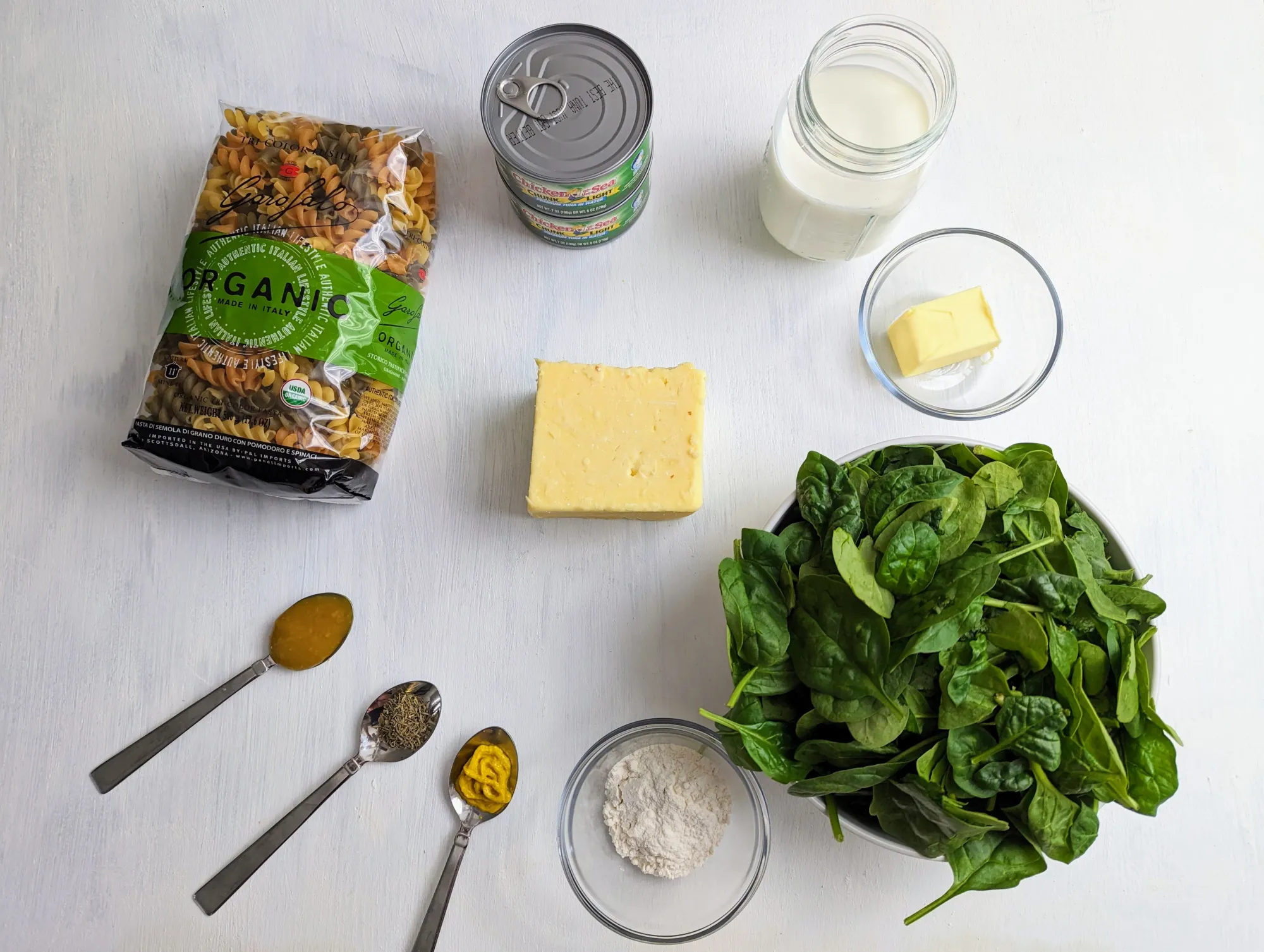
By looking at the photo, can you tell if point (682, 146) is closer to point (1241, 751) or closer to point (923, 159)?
point (923, 159)

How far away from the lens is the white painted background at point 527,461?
1.14 m

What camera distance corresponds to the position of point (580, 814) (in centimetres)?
113

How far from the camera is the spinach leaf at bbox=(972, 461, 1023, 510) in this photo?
91 cm

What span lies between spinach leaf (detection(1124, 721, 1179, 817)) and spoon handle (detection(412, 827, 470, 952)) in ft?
2.57

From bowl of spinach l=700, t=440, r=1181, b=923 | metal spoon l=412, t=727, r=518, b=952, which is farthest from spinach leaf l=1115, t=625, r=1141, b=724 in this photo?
metal spoon l=412, t=727, r=518, b=952

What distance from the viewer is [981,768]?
84cm

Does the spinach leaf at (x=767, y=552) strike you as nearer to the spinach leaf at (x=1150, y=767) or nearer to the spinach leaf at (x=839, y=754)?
the spinach leaf at (x=839, y=754)

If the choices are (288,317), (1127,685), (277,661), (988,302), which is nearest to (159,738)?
(277,661)

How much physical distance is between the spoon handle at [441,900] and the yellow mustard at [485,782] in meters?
0.04

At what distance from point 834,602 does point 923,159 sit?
0.56m

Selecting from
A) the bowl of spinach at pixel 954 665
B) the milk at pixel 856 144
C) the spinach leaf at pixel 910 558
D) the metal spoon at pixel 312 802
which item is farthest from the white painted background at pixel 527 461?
the spinach leaf at pixel 910 558

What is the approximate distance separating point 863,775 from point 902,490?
0.98ft

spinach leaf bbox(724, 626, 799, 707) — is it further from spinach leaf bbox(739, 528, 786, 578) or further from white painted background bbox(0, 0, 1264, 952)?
white painted background bbox(0, 0, 1264, 952)

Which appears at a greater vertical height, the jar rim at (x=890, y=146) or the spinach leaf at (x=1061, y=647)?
the jar rim at (x=890, y=146)
